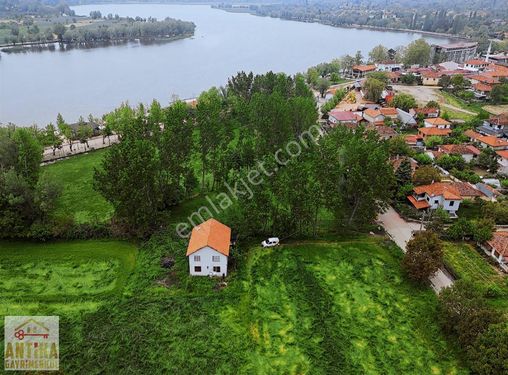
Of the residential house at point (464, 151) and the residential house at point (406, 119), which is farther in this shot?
the residential house at point (406, 119)

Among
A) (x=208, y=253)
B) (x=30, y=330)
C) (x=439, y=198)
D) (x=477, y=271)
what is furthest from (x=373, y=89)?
(x=30, y=330)

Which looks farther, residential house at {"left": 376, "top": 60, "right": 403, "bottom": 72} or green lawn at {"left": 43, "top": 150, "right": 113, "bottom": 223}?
residential house at {"left": 376, "top": 60, "right": 403, "bottom": 72}

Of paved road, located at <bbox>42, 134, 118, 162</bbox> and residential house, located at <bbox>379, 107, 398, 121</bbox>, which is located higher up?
residential house, located at <bbox>379, 107, 398, 121</bbox>

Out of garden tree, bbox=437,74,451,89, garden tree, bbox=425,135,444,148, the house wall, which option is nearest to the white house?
the house wall

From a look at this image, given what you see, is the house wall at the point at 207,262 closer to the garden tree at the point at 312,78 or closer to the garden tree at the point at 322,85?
the garden tree at the point at 322,85

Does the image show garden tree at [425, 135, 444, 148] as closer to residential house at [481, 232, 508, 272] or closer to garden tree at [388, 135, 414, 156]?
garden tree at [388, 135, 414, 156]

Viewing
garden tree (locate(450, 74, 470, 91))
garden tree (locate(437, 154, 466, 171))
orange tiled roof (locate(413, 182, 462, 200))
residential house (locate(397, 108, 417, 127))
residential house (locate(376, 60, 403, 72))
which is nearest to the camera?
orange tiled roof (locate(413, 182, 462, 200))

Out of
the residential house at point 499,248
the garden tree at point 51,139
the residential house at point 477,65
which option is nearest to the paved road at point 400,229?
the residential house at point 499,248
